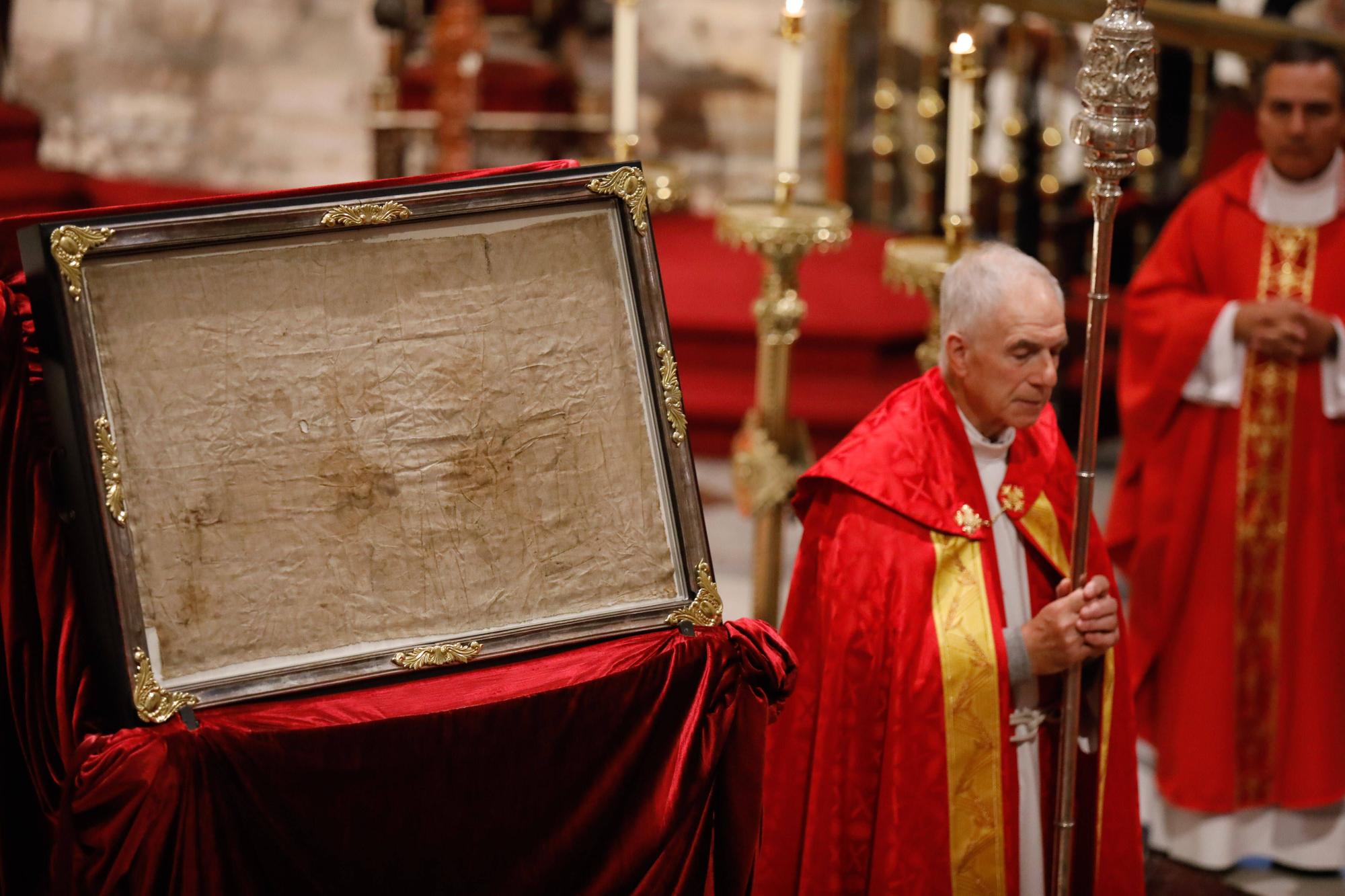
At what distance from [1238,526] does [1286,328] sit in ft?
1.75

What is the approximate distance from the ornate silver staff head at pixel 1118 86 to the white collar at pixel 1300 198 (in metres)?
1.74

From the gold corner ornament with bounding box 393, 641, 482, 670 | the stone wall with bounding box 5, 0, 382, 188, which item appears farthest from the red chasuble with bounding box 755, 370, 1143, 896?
the stone wall with bounding box 5, 0, 382, 188

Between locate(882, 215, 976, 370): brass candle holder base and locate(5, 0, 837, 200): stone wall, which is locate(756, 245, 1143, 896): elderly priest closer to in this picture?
locate(882, 215, 976, 370): brass candle holder base

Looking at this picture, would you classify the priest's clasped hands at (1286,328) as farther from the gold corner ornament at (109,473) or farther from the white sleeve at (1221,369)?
the gold corner ornament at (109,473)

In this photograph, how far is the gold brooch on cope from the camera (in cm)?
272

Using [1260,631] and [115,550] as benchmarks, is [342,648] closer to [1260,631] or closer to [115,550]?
[115,550]

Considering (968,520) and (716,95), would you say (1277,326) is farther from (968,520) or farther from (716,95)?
(716,95)

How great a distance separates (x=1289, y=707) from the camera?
13.0 feet

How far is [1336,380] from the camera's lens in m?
3.80

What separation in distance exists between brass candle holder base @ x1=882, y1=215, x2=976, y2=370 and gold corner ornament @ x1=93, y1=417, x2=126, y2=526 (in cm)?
172

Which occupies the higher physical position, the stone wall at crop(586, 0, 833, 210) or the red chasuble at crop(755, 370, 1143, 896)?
the stone wall at crop(586, 0, 833, 210)

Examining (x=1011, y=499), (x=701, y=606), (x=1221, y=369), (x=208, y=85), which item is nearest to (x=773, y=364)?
(x=1011, y=499)

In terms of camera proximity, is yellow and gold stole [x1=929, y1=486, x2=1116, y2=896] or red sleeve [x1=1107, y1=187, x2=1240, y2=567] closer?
yellow and gold stole [x1=929, y1=486, x2=1116, y2=896]

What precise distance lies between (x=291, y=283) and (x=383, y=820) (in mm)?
710
